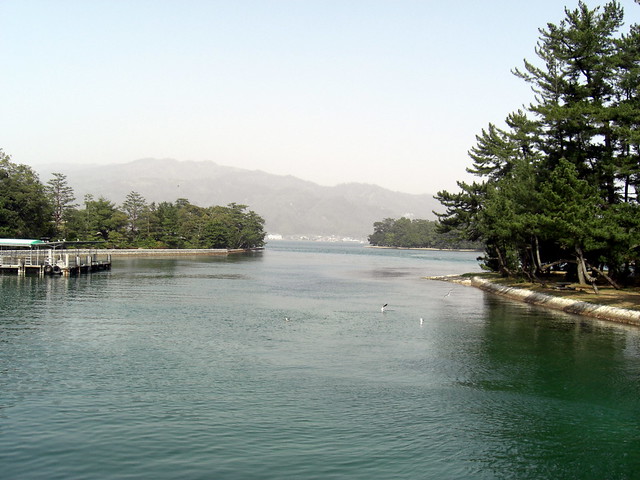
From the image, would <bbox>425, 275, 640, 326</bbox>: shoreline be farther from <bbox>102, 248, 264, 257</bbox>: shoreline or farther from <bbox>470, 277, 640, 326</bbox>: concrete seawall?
<bbox>102, 248, 264, 257</bbox>: shoreline

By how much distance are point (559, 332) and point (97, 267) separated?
6957 cm

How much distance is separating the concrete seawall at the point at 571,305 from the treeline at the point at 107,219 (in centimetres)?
7847

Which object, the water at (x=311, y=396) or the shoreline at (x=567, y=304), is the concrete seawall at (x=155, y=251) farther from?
the water at (x=311, y=396)

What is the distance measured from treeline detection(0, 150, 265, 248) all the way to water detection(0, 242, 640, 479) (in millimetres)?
65488

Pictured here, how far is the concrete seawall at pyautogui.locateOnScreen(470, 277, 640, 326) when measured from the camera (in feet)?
134

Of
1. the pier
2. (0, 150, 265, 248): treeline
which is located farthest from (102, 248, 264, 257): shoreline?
the pier

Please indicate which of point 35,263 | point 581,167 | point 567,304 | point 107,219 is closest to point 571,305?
point 567,304

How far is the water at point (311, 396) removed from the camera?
15.6 meters

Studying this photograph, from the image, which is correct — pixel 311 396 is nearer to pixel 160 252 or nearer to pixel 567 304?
pixel 567 304

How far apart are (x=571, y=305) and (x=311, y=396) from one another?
3353 centimetres

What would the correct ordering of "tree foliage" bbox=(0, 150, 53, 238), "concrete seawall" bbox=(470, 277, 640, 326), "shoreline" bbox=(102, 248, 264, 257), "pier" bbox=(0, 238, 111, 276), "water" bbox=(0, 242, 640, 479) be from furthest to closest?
"shoreline" bbox=(102, 248, 264, 257)
"tree foliage" bbox=(0, 150, 53, 238)
"pier" bbox=(0, 238, 111, 276)
"concrete seawall" bbox=(470, 277, 640, 326)
"water" bbox=(0, 242, 640, 479)

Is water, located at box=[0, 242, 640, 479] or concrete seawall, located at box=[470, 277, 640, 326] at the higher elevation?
concrete seawall, located at box=[470, 277, 640, 326]

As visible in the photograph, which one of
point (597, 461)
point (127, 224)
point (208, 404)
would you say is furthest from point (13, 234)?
point (597, 461)

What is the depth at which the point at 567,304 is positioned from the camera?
159ft
